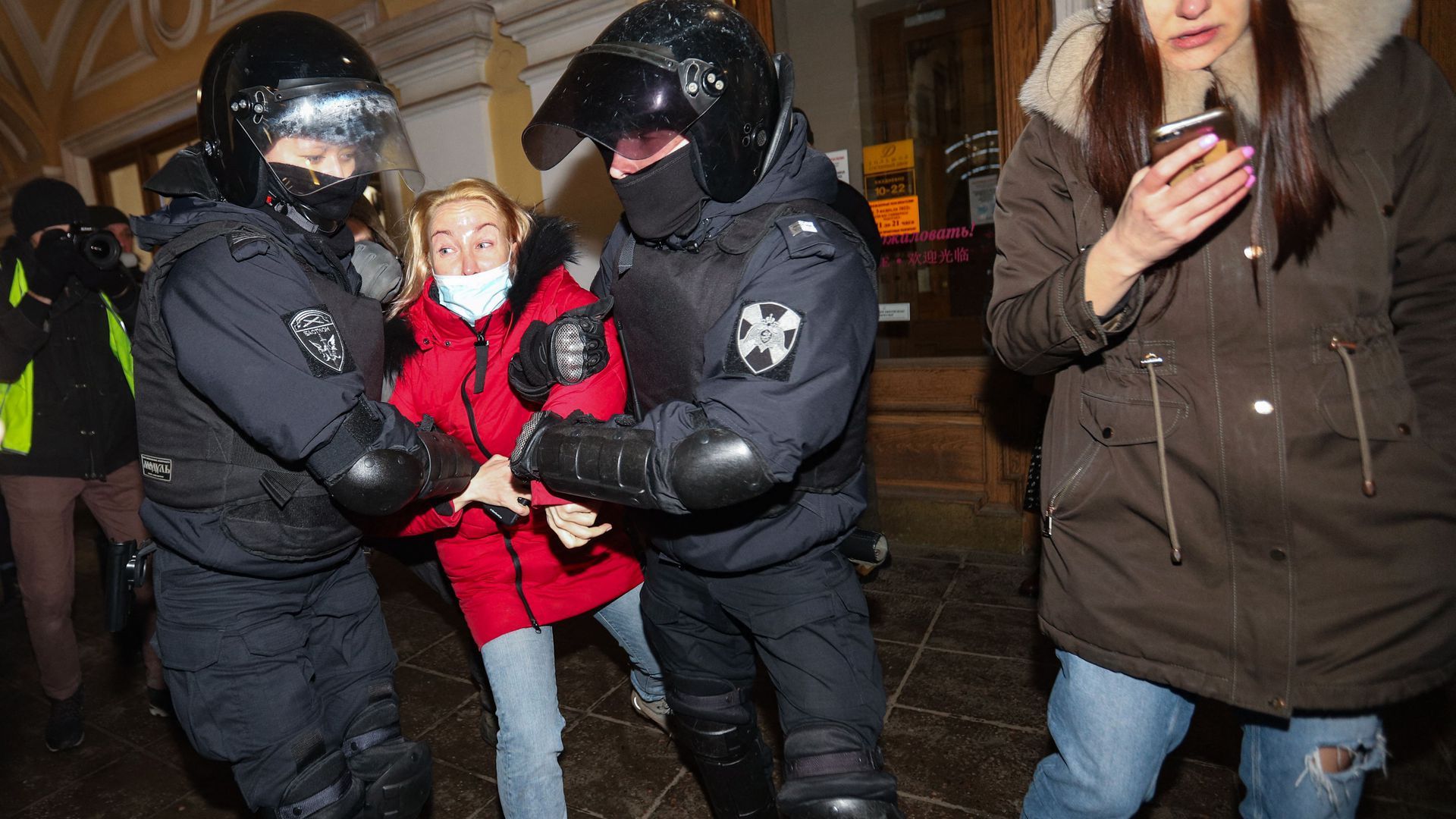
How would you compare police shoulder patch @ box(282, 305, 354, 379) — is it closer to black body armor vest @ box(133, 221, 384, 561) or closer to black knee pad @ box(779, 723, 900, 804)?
black body armor vest @ box(133, 221, 384, 561)

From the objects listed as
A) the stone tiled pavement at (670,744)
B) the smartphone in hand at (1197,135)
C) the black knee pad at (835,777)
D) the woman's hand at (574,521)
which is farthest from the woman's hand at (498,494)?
the smartphone in hand at (1197,135)

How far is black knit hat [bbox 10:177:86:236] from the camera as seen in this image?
3234 mm

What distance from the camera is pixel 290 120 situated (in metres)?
1.92

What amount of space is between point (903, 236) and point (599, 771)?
124 inches

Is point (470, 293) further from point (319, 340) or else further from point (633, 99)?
point (633, 99)

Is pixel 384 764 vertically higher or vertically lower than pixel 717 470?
lower

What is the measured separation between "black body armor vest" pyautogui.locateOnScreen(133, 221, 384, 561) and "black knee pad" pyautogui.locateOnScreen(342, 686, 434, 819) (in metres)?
0.48

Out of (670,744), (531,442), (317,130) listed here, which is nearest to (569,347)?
(531,442)

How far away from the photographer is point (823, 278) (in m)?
1.53

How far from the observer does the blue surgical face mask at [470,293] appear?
7.49 feet

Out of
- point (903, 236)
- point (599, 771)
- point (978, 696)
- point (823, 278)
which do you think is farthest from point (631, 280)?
point (903, 236)

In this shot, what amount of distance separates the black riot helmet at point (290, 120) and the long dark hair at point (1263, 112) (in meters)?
1.63

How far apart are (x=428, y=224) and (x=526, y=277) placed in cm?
39

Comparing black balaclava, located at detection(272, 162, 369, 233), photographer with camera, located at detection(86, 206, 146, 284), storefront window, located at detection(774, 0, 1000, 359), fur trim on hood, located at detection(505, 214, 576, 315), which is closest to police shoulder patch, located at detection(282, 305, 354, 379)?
black balaclava, located at detection(272, 162, 369, 233)
